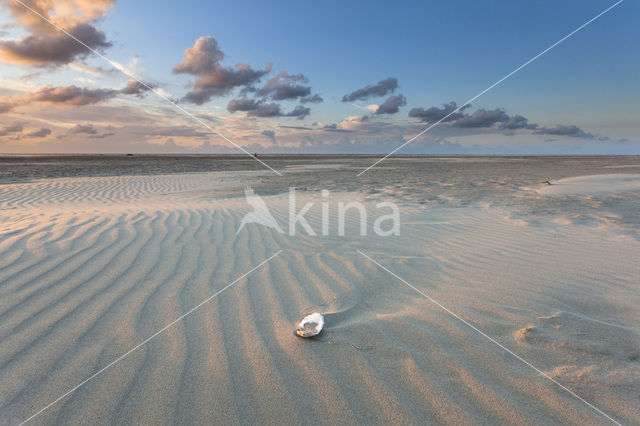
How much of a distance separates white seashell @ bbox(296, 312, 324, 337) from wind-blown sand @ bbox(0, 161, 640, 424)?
6 centimetres

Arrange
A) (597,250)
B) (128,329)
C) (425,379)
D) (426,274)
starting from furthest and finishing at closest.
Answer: (597,250) → (426,274) → (128,329) → (425,379)

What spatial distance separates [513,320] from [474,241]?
224cm

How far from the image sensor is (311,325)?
2215 millimetres

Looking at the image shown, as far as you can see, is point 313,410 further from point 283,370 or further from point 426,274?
point 426,274

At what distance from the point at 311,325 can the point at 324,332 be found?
10cm

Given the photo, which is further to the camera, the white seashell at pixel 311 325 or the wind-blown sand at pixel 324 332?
the white seashell at pixel 311 325

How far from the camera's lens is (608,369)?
A: 174 cm

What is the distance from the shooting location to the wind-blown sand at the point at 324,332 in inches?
61.4

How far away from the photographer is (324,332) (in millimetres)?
2182

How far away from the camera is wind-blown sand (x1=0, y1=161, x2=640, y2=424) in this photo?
156cm

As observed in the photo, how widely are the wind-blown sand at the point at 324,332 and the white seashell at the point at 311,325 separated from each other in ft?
0.18

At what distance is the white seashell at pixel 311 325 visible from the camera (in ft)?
6.94

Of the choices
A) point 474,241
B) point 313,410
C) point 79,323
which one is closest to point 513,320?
point 313,410

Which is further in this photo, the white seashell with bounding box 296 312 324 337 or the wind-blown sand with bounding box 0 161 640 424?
the white seashell with bounding box 296 312 324 337
